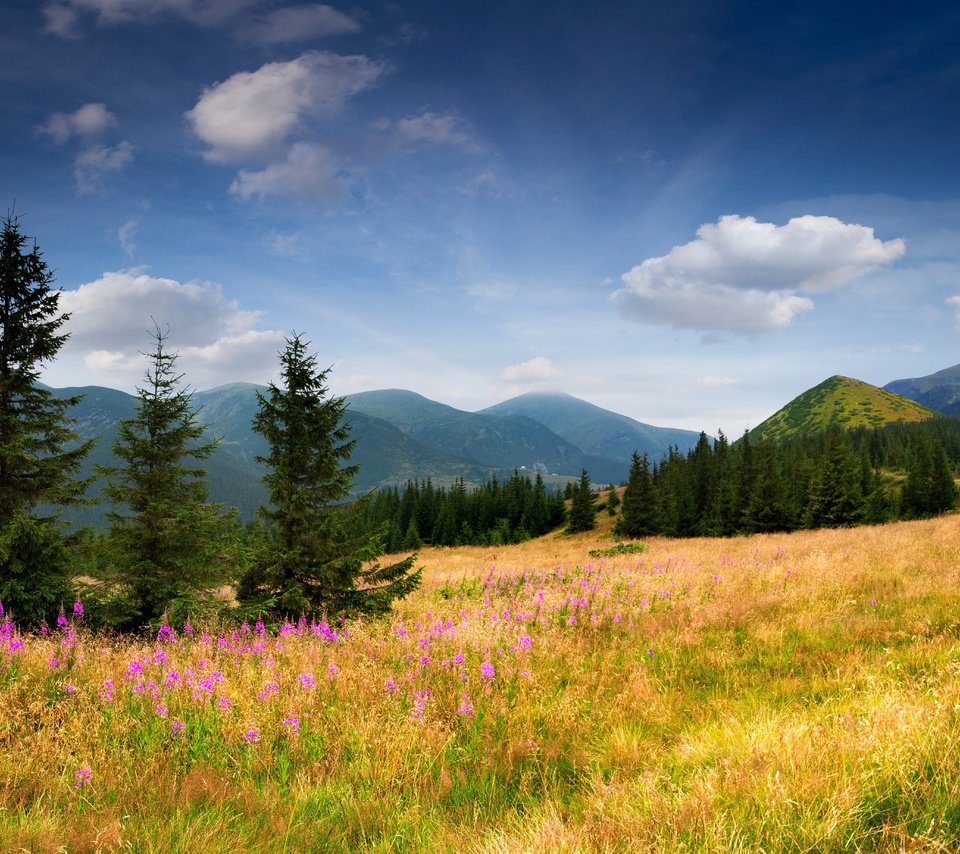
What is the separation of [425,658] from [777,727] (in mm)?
3515

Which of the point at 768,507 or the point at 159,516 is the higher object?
the point at 159,516

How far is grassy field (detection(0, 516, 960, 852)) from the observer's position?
8.22ft

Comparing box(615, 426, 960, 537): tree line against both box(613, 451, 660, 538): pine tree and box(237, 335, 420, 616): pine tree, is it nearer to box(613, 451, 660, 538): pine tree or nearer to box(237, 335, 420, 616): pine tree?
box(613, 451, 660, 538): pine tree

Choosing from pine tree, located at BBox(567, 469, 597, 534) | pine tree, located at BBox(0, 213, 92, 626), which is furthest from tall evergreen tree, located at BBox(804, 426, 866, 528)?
pine tree, located at BBox(0, 213, 92, 626)

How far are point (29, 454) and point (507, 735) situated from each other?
12329mm

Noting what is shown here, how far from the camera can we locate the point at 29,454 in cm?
1067

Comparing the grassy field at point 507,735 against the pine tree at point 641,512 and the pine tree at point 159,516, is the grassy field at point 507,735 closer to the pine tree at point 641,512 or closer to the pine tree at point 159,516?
the pine tree at point 159,516

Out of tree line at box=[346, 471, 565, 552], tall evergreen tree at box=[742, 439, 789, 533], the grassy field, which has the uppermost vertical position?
the grassy field

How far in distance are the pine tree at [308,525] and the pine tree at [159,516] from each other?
1851 millimetres

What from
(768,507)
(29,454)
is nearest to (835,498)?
(768,507)

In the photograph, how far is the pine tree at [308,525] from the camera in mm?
8844

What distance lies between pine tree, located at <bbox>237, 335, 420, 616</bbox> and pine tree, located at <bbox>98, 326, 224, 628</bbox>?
1.85 m

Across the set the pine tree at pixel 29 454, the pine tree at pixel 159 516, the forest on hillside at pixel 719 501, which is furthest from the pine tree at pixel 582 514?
the pine tree at pixel 29 454

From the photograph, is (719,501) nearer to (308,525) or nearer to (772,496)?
(772,496)
